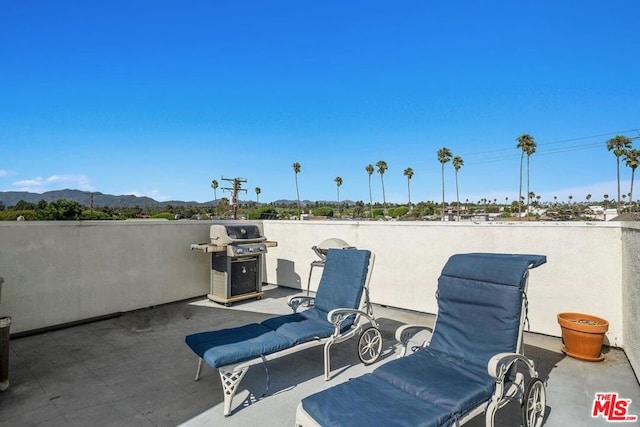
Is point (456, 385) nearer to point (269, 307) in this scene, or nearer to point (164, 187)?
point (269, 307)

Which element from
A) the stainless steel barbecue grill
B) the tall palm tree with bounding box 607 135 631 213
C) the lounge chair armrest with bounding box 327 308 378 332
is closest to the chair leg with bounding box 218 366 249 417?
the lounge chair armrest with bounding box 327 308 378 332

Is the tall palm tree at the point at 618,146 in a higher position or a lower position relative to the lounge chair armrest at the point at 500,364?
higher

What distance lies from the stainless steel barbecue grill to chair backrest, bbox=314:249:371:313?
2.38m

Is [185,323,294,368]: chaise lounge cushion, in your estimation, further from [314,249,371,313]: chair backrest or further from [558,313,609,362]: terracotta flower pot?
[558,313,609,362]: terracotta flower pot

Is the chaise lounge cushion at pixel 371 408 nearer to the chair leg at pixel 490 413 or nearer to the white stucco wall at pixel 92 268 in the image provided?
the chair leg at pixel 490 413

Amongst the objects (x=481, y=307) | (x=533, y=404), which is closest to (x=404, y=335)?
(x=481, y=307)

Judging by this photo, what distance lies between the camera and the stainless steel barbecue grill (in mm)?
5957

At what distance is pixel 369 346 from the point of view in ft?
11.8

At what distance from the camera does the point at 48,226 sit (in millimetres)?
4781

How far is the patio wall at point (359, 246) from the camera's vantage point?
4086 mm

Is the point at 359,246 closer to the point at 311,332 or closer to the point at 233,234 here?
the point at 233,234

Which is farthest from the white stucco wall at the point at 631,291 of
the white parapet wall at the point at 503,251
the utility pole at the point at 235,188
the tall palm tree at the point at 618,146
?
the tall palm tree at the point at 618,146

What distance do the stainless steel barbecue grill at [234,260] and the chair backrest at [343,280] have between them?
238cm

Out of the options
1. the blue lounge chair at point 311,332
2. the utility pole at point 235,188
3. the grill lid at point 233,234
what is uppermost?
the utility pole at point 235,188
